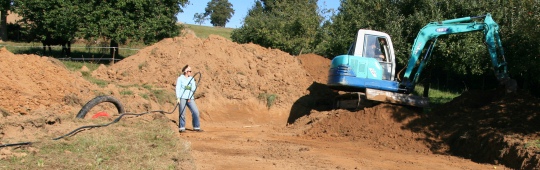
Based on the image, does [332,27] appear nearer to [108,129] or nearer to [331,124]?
[331,124]

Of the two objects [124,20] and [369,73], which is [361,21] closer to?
[369,73]

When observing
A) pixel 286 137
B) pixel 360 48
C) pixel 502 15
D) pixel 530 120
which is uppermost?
pixel 502 15

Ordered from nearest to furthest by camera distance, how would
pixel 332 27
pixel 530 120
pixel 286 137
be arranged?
pixel 530 120 → pixel 286 137 → pixel 332 27

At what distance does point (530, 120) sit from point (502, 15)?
7283 mm

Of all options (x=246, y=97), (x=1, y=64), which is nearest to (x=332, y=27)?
(x=246, y=97)

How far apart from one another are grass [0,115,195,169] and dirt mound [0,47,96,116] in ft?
10.00

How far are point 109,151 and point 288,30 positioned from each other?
76.2 ft

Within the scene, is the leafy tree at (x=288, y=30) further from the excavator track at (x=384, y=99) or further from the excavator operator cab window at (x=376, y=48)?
the excavator track at (x=384, y=99)

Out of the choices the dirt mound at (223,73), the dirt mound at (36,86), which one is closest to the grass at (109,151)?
the dirt mound at (36,86)

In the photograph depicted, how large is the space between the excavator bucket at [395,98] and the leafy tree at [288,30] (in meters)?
14.1

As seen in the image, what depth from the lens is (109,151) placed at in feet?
26.9

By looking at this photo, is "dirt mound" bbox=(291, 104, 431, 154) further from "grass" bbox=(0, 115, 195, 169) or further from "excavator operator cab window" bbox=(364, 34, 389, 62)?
"grass" bbox=(0, 115, 195, 169)

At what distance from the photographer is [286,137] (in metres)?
15.0

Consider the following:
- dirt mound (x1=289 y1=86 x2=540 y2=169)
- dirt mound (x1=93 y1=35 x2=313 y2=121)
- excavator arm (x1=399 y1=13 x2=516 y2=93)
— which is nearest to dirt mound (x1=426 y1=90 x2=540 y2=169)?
dirt mound (x1=289 y1=86 x2=540 y2=169)
